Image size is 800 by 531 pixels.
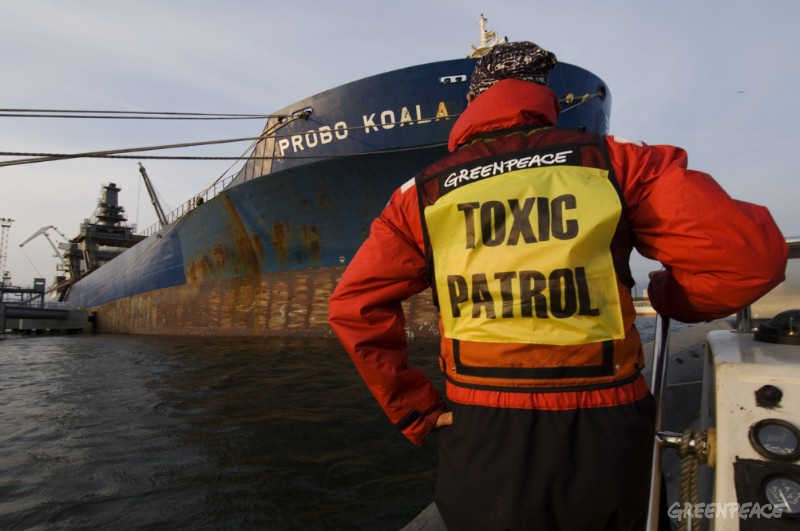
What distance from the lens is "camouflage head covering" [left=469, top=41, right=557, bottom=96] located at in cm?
142

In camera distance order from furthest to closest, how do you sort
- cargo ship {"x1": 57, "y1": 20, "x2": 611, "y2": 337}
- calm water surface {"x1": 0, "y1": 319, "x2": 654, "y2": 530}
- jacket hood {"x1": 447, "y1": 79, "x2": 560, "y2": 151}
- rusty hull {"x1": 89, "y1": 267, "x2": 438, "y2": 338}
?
1. rusty hull {"x1": 89, "y1": 267, "x2": 438, "y2": 338}
2. cargo ship {"x1": 57, "y1": 20, "x2": 611, "y2": 337}
3. calm water surface {"x1": 0, "y1": 319, "x2": 654, "y2": 530}
4. jacket hood {"x1": 447, "y1": 79, "x2": 560, "y2": 151}

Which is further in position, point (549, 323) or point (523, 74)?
point (523, 74)

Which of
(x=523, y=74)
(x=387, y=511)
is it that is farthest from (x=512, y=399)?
(x=387, y=511)

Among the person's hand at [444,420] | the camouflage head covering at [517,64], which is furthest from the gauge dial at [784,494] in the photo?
the camouflage head covering at [517,64]

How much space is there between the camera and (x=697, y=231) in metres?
1.12

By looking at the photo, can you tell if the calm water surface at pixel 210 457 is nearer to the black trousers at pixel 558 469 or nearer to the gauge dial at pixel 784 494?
the black trousers at pixel 558 469

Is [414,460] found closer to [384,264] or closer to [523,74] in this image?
[384,264]

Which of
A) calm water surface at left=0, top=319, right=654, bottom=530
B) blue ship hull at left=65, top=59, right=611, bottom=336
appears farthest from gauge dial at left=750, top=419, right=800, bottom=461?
blue ship hull at left=65, top=59, right=611, bottom=336

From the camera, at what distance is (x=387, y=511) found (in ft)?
9.46

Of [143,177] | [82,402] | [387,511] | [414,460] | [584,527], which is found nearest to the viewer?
[584,527]

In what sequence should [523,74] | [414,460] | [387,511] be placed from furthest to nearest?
[414,460] < [387,511] < [523,74]

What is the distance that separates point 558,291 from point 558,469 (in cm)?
44

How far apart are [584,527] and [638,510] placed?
0.18 meters

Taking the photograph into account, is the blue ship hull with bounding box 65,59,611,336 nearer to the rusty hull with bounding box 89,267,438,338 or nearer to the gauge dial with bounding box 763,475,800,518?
the rusty hull with bounding box 89,267,438,338
